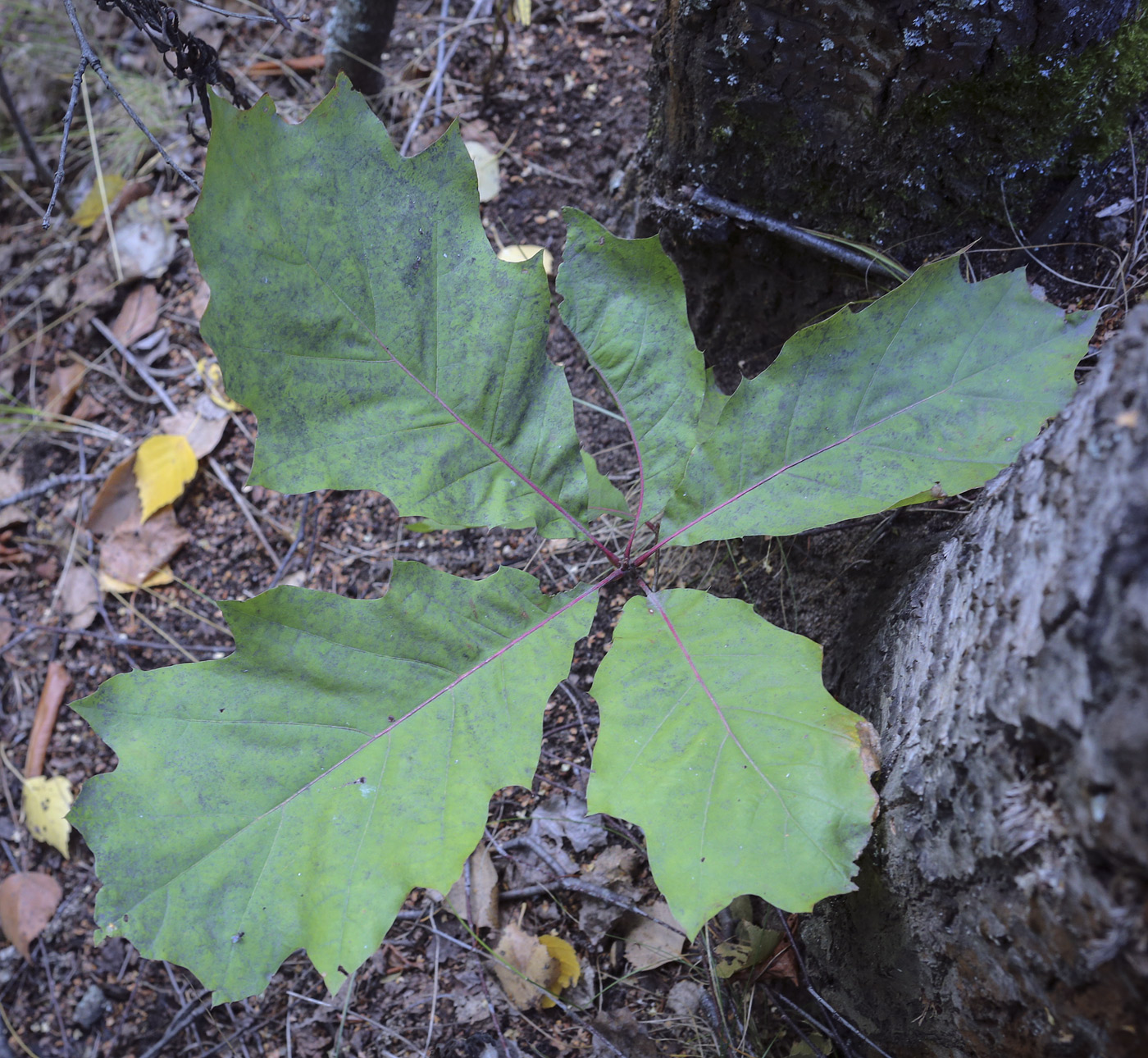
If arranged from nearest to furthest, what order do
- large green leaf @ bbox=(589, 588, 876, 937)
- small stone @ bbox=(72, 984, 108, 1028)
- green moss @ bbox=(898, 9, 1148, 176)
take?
large green leaf @ bbox=(589, 588, 876, 937) < green moss @ bbox=(898, 9, 1148, 176) < small stone @ bbox=(72, 984, 108, 1028)

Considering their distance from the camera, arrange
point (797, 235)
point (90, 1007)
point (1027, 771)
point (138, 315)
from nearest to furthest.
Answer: point (1027, 771) → point (797, 235) → point (90, 1007) → point (138, 315)

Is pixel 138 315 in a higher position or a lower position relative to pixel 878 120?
lower

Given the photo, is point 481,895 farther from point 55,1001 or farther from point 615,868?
point 55,1001

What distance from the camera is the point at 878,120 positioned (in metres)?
1.21

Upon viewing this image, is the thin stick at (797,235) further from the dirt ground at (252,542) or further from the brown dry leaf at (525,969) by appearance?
the brown dry leaf at (525,969)

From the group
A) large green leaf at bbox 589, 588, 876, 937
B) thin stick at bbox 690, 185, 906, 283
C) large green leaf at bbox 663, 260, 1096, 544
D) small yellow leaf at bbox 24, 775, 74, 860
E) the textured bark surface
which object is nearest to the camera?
the textured bark surface

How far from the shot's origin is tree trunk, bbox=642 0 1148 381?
110cm

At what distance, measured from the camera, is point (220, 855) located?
0.99 m

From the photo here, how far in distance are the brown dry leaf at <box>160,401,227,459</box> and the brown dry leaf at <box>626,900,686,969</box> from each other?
150 cm

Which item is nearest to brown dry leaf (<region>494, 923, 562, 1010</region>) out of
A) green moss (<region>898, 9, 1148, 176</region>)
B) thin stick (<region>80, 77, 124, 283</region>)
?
green moss (<region>898, 9, 1148, 176</region>)

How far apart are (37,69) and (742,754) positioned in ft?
10.2

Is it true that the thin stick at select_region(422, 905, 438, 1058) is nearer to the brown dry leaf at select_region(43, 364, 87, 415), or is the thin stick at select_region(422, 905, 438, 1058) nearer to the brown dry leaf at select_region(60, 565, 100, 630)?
the brown dry leaf at select_region(60, 565, 100, 630)

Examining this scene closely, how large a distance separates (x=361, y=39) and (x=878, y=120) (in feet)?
4.56

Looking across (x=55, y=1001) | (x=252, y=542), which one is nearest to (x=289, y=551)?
(x=252, y=542)
